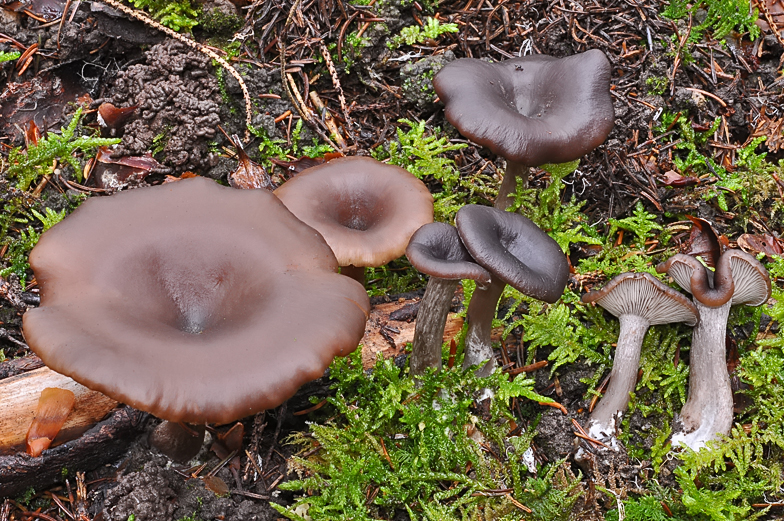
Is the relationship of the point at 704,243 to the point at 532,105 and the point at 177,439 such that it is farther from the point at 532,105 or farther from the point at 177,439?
the point at 177,439

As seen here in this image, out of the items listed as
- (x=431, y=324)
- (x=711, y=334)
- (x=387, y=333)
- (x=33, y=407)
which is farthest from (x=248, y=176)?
(x=711, y=334)

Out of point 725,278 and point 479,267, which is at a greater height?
point 479,267

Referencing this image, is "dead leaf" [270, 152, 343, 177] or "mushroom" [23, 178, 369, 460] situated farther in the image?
"dead leaf" [270, 152, 343, 177]

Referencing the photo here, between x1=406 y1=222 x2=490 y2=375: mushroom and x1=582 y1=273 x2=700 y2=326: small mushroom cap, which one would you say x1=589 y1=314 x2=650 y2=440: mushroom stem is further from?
x1=406 y1=222 x2=490 y2=375: mushroom

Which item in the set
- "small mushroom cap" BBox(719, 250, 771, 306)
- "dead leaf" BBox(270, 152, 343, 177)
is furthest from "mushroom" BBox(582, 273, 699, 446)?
"dead leaf" BBox(270, 152, 343, 177)

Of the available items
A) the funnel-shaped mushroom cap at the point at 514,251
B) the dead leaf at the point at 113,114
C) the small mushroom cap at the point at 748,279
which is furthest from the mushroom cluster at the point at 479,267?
the dead leaf at the point at 113,114

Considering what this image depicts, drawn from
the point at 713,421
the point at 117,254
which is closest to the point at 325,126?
the point at 117,254
